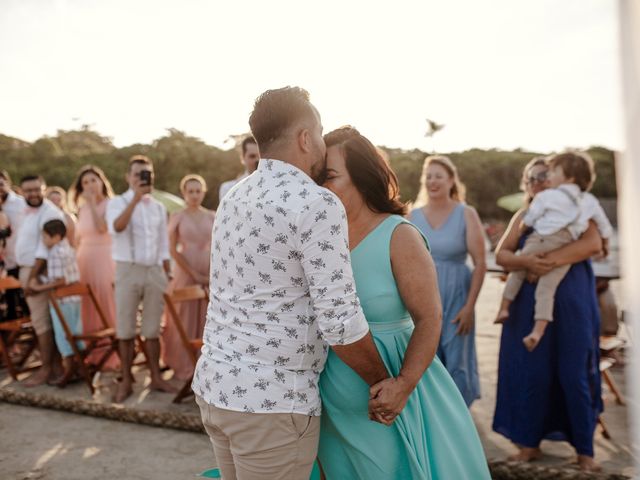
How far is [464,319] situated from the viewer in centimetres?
468

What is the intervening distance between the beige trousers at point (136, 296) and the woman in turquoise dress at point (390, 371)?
3968 mm

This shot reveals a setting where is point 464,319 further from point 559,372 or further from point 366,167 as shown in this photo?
point 366,167

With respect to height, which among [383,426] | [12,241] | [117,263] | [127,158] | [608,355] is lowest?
[608,355]

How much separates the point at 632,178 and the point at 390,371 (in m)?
1.00

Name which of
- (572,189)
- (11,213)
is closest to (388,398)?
(572,189)

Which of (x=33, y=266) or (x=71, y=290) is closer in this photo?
(x=71, y=290)

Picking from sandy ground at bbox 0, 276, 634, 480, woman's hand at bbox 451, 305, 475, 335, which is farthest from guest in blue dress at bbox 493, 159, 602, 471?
woman's hand at bbox 451, 305, 475, 335

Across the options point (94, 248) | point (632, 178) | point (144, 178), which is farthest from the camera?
point (94, 248)

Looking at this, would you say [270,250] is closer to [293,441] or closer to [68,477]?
[293,441]

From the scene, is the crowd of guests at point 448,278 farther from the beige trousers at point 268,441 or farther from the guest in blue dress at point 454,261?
the beige trousers at point 268,441

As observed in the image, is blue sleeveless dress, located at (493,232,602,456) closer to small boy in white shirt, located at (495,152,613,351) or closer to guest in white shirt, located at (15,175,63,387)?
small boy in white shirt, located at (495,152,613,351)

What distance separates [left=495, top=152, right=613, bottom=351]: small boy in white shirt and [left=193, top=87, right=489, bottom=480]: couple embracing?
6.68 ft

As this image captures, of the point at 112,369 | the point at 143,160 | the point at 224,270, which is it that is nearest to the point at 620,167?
the point at 224,270

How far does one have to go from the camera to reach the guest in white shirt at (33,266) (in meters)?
6.41
